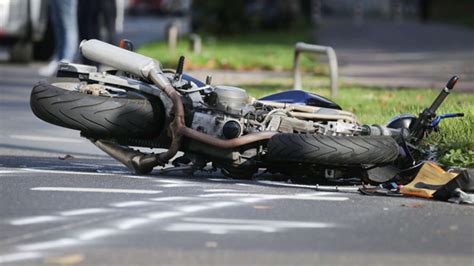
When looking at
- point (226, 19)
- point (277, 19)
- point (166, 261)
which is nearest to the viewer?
point (166, 261)

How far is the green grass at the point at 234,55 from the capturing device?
21.6 metres

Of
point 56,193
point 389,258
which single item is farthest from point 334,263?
point 56,193

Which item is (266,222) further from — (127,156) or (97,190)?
(127,156)

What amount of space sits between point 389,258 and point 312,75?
45.2 ft

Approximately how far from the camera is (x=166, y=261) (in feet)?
19.7

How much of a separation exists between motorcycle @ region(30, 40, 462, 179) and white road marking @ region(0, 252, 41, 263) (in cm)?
229

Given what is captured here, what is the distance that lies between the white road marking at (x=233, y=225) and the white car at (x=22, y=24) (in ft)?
50.4

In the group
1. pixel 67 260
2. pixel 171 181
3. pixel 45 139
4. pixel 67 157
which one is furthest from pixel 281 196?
pixel 45 139

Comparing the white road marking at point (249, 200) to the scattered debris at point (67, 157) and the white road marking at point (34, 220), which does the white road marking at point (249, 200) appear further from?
the scattered debris at point (67, 157)

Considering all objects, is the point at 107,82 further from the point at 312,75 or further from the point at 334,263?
the point at 312,75

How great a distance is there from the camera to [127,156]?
8.77 metres

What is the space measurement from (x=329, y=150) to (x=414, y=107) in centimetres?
404

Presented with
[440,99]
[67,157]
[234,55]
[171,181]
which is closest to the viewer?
[171,181]

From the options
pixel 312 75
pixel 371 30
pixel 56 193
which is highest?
pixel 56 193
